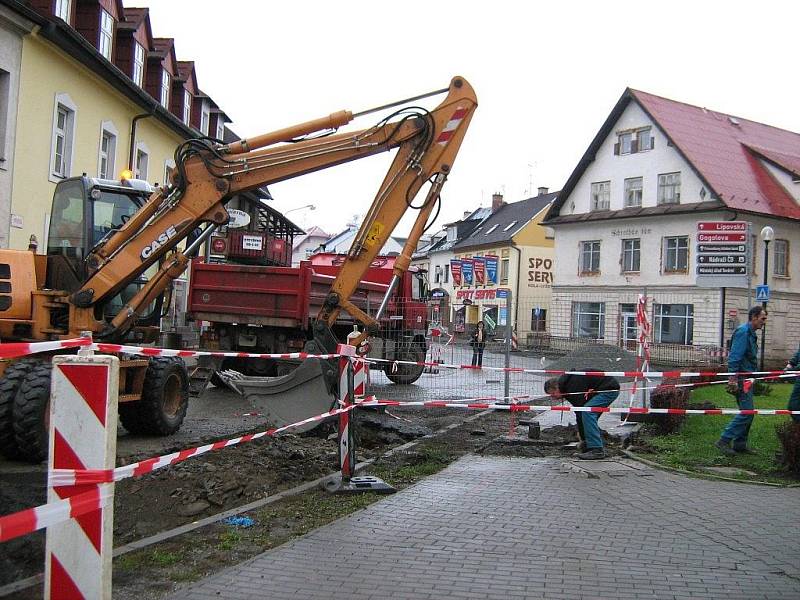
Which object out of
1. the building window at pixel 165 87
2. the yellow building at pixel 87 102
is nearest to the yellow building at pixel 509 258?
the building window at pixel 165 87

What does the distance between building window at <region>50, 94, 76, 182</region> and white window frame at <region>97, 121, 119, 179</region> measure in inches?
72.6

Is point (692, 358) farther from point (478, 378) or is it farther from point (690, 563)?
point (690, 563)

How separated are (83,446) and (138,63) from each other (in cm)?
2279

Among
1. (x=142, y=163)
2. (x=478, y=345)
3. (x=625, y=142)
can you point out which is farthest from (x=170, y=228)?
(x=625, y=142)

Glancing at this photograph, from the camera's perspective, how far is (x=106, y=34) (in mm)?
21672

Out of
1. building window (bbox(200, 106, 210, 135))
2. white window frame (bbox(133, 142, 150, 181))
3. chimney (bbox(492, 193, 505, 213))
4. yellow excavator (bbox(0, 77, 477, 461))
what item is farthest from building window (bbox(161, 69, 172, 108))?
chimney (bbox(492, 193, 505, 213))

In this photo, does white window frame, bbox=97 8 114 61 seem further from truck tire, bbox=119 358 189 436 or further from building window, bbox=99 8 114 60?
truck tire, bbox=119 358 189 436

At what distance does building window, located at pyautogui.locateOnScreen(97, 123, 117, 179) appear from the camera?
2223cm

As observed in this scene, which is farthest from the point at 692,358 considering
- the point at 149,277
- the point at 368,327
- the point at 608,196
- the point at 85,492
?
the point at 85,492

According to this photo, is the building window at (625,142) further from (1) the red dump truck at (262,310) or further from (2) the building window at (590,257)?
(1) the red dump truck at (262,310)

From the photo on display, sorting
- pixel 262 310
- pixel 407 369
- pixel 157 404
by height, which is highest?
pixel 262 310

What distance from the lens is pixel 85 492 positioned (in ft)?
12.2

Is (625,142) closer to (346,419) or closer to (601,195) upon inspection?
(601,195)

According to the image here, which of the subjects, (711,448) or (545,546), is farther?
(711,448)
